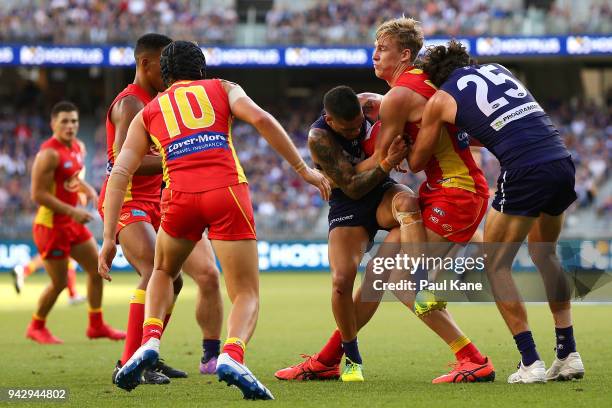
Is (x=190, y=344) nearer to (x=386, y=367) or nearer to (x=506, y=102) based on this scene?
(x=386, y=367)

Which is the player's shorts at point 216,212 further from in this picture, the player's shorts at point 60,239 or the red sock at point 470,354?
the player's shorts at point 60,239

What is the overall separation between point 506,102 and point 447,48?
0.72 m

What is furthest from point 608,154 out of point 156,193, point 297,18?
point 156,193

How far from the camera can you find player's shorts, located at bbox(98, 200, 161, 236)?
8.27 metres

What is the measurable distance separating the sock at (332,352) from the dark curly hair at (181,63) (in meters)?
2.32

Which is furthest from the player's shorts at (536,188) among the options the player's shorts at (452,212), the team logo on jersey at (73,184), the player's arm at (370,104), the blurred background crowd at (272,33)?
the blurred background crowd at (272,33)

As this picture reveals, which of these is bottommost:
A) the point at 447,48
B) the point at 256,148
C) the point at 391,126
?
the point at 256,148

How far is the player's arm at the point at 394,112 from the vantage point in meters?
7.32

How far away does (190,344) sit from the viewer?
11172mm

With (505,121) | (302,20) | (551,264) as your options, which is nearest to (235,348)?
(505,121)

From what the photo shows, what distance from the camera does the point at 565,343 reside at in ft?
24.7

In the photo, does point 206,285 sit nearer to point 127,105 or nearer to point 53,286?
point 127,105

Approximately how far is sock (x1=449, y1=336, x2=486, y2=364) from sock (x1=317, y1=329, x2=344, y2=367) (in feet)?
2.90

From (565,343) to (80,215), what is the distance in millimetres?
6232
